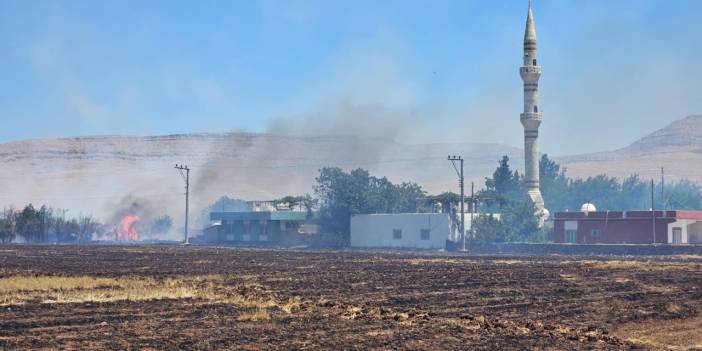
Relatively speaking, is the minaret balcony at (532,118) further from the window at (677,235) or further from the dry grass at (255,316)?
the dry grass at (255,316)

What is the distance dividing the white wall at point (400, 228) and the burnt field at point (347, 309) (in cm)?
6146

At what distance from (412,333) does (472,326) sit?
287 cm

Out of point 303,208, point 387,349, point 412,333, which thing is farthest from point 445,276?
point 303,208

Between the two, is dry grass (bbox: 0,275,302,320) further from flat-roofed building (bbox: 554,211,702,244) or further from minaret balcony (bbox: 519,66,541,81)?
minaret balcony (bbox: 519,66,541,81)

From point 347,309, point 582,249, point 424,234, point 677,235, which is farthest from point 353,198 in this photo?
point 347,309

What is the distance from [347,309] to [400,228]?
91604 mm

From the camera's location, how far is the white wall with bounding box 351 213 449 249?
406ft

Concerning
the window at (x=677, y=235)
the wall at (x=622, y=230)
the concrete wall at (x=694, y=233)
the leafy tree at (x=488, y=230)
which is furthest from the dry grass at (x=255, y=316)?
the leafy tree at (x=488, y=230)

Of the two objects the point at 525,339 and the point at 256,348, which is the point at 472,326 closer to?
the point at 525,339

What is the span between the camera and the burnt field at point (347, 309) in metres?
28.5

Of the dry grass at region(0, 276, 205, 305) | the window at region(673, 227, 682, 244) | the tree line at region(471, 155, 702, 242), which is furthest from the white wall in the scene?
the dry grass at region(0, 276, 205, 305)

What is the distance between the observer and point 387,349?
26.6 metres

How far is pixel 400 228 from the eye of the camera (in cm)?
12875

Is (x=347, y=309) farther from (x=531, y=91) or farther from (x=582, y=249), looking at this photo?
(x=531, y=91)
